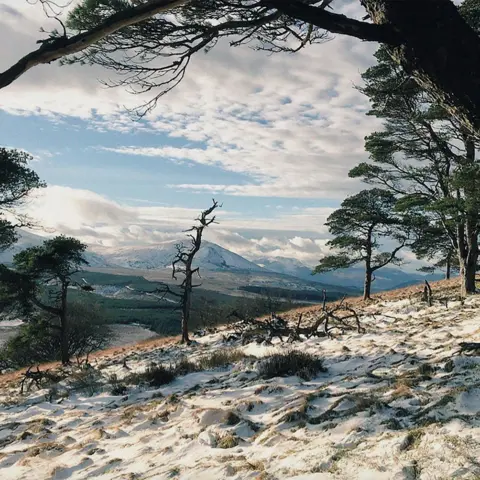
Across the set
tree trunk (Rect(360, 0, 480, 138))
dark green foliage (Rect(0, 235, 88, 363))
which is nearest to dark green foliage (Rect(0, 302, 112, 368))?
dark green foliage (Rect(0, 235, 88, 363))

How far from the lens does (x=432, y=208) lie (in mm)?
12938

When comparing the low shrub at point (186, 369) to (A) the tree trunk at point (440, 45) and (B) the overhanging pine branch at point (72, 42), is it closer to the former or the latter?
(B) the overhanging pine branch at point (72, 42)

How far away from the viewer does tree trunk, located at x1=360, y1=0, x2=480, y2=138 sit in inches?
119

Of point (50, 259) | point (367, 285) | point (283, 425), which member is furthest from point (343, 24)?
point (367, 285)

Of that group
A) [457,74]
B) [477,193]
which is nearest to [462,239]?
[477,193]

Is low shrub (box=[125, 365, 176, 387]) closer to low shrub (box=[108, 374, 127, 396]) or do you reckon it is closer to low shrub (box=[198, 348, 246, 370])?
low shrub (box=[108, 374, 127, 396])

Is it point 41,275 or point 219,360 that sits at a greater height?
point 41,275

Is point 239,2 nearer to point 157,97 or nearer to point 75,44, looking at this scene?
point 157,97

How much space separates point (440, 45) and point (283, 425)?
352 centimetres

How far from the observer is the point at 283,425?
12.3ft

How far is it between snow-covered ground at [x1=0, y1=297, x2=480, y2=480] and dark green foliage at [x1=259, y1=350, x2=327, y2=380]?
0.57 ft

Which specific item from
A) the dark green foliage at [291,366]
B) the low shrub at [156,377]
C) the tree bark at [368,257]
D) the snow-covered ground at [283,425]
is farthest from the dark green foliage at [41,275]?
the tree bark at [368,257]

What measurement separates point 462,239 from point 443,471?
15087 mm

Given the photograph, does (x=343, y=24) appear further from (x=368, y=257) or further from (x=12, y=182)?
(x=368, y=257)
